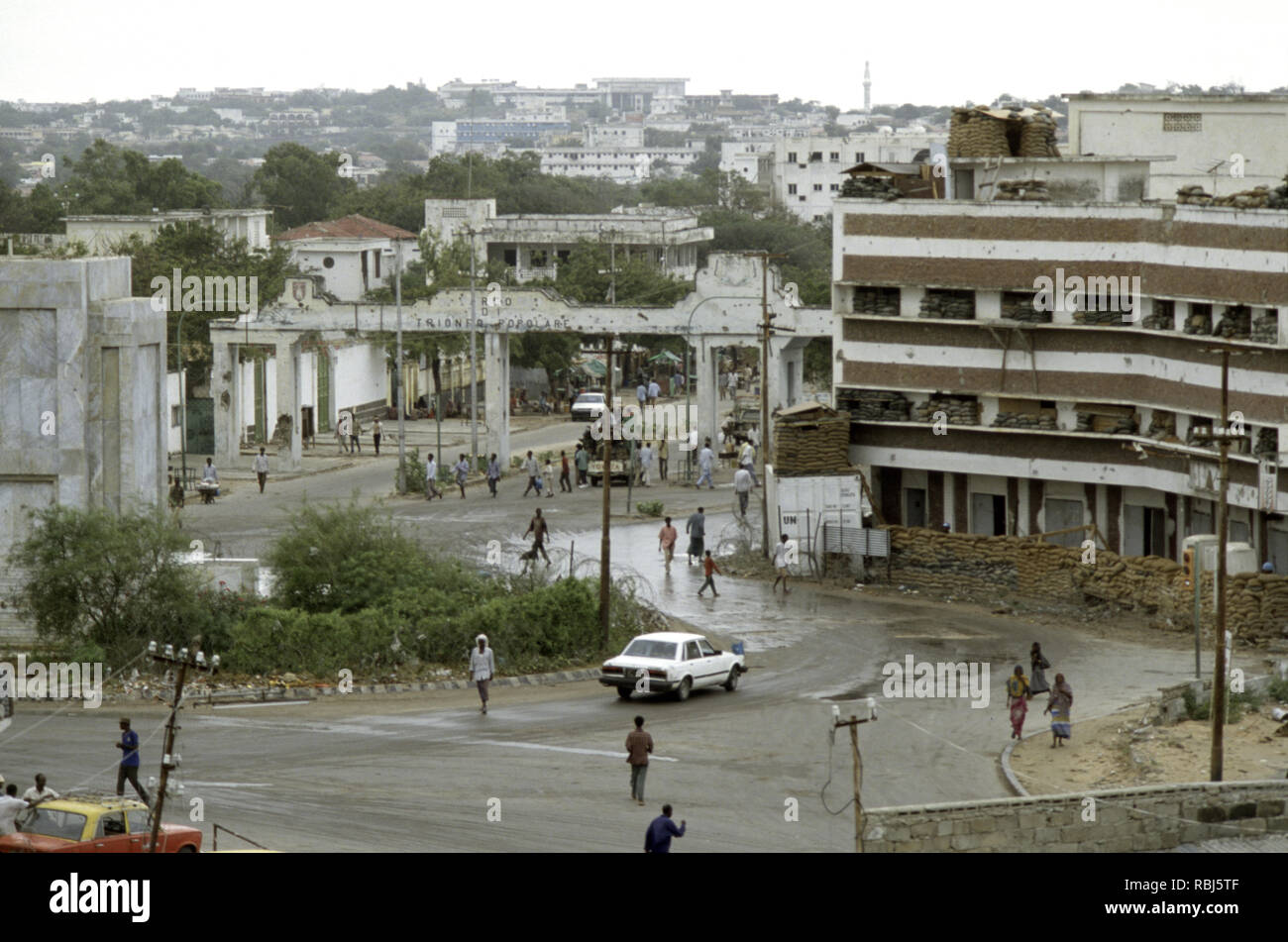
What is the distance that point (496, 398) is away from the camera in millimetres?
65125

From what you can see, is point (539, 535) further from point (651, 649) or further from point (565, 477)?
point (565, 477)

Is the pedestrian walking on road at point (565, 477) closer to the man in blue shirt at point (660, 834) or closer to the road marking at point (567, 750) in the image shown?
the road marking at point (567, 750)

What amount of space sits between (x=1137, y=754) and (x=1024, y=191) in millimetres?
21161

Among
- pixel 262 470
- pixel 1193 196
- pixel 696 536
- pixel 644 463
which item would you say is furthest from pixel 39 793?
pixel 644 463

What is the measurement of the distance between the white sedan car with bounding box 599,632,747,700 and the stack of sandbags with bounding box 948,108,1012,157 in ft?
71.6

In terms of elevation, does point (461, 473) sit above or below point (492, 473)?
below

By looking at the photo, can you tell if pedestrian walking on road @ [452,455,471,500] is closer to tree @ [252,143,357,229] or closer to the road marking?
the road marking

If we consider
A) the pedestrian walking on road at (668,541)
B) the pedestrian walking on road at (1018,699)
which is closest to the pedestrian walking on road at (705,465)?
the pedestrian walking on road at (668,541)

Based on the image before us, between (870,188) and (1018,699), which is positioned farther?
(870,188)

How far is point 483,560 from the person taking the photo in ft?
158

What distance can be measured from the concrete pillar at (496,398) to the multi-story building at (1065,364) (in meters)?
15.8
